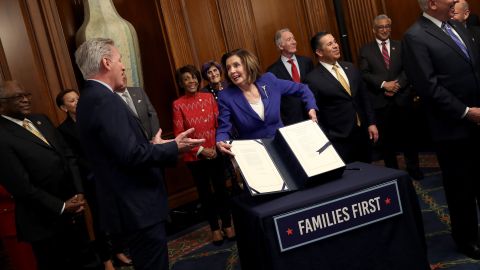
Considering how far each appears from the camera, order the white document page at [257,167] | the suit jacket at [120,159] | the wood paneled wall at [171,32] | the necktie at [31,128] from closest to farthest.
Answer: the suit jacket at [120,159] < the white document page at [257,167] < the necktie at [31,128] < the wood paneled wall at [171,32]

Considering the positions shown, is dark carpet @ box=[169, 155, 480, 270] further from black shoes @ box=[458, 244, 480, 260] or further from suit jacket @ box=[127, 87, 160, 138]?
suit jacket @ box=[127, 87, 160, 138]

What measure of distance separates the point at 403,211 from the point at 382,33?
2.99m

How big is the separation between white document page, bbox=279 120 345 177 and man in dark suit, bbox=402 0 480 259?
74cm

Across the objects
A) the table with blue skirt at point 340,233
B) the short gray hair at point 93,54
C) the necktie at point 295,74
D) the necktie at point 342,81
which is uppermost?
the short gray hair at point 93,54

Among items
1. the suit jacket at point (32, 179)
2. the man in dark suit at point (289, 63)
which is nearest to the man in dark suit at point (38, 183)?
the suit jacket at point (32, 179)

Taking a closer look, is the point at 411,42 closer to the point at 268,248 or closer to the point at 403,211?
the point at 403,211

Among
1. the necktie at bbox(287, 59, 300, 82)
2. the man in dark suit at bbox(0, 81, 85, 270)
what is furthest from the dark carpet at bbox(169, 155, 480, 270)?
the necktie at bbox(287, 59, 300, 82)

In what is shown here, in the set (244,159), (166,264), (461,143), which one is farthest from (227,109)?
(461,143)

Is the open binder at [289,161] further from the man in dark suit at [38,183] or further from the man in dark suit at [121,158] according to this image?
the man in dark suit at [38,183]

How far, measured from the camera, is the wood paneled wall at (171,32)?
4.25 m

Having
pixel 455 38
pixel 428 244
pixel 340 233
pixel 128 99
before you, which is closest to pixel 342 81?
pixel 455 38

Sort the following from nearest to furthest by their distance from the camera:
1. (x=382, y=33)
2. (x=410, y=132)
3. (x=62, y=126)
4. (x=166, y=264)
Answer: (x=166, y=264) → (x=62, y=126) → (x=382, y=33) → (x=410, y=132)

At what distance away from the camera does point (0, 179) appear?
9.42 feet

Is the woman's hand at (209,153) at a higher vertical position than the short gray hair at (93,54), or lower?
lower
